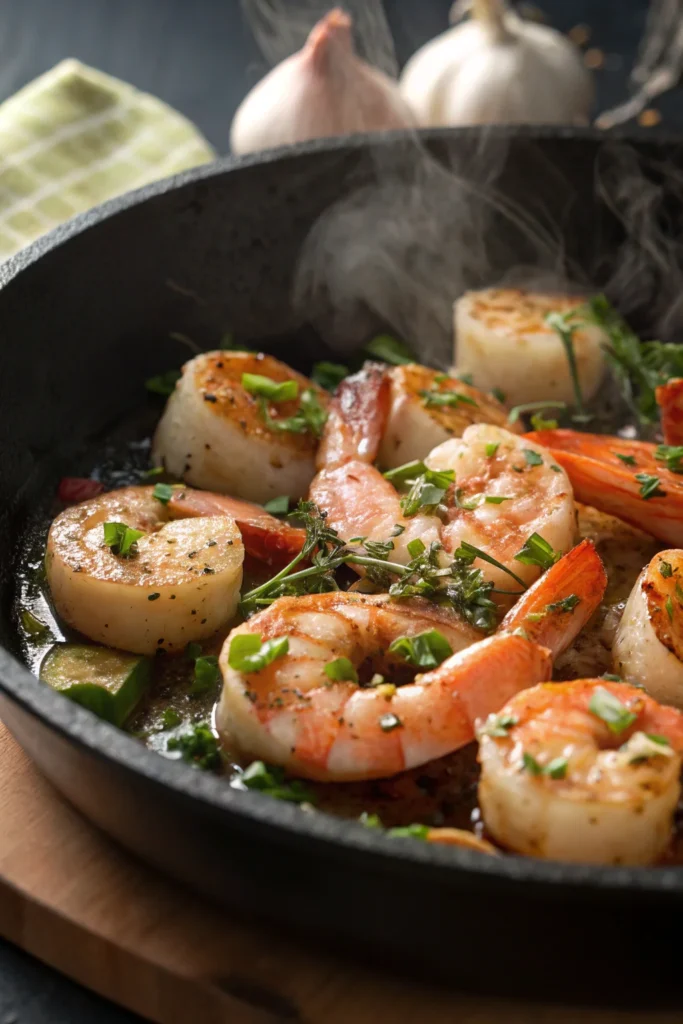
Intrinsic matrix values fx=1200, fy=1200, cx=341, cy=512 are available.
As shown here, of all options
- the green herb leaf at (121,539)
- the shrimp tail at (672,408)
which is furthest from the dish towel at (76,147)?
the shrimp tail at (672,408)

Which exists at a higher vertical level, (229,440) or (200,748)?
(229,440)

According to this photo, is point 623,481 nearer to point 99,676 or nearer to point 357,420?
point 357,420

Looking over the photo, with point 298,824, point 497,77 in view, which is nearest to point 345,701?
point 298,824

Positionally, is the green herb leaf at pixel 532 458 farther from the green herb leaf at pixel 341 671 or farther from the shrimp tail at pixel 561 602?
the green herb leaf at pixel 341 671

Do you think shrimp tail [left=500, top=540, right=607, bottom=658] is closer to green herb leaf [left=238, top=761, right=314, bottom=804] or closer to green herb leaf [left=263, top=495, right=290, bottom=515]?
green herb leaf [left=238, top=761, right=314, bottom=804]

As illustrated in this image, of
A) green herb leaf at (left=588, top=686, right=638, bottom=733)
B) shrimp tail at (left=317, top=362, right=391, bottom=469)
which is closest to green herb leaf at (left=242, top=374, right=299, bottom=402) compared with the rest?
shrimp tail at (left=317, top=362, right=391, bottom=469)

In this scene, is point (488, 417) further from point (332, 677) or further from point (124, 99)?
point (124, 99)
